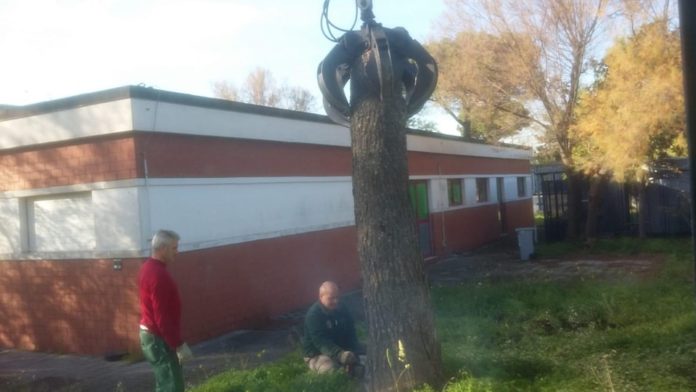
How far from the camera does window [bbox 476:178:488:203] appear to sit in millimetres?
24234

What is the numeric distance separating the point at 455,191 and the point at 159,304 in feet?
55.5

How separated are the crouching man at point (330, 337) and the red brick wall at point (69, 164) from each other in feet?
14.8

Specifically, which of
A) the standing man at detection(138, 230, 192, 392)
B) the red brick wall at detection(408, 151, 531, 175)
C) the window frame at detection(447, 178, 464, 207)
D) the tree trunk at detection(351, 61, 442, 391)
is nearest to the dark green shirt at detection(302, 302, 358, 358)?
the tree trunk at detection(351, 61, 442, 391)

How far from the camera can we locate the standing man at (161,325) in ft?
19.4

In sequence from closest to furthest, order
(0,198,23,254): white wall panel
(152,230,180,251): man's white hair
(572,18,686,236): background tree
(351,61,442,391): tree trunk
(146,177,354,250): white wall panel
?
1. (351,61,442,391): tree trunk
2. (152,230,180,251): man's white hair
3. (146,177,354,250): white wall panel
4. (0,198,23,254): white wall panel
5. (572,18,686,236): background tree

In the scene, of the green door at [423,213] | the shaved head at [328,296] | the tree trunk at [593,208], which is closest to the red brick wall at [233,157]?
the green door at [423,213]

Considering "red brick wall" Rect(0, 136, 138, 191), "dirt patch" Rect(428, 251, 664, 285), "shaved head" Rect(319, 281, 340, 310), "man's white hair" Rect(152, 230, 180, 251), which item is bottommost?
"dirt patch" Rect(428, 251, 664, 285)

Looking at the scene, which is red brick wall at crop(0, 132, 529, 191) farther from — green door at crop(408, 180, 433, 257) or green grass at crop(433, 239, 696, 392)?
green door at crop(408, 180, 433, 257)

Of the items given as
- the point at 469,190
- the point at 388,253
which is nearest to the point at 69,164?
the point at 388,253

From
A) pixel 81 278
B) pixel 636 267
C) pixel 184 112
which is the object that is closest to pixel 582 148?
pixel 636 267

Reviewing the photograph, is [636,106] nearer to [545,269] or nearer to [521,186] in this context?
[545,269]

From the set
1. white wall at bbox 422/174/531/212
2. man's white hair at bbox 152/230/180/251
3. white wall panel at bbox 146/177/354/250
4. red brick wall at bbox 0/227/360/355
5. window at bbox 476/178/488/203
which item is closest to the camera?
man's white hair at bbox 152/230/180/251

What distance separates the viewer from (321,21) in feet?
22.2

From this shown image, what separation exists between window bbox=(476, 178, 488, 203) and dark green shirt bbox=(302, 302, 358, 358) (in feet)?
58.5
